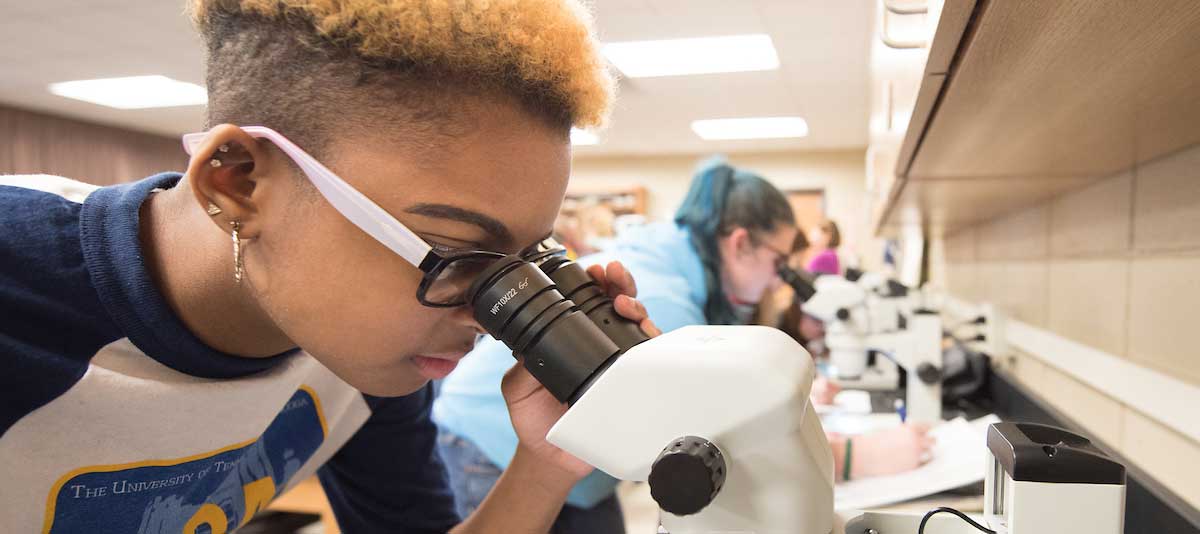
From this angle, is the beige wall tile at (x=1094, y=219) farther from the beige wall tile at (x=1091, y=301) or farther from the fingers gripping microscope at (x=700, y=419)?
the fingers gripping microscope at (x=700, y=419)

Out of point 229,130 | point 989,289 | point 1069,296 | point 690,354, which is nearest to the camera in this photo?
point 690,354

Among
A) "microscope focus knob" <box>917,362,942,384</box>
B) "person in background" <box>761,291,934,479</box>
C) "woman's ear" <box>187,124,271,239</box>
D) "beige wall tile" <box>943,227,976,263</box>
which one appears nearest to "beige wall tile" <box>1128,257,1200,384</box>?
"person in background" <box>761,291,934,479</box>

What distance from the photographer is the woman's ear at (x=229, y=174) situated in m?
0.65

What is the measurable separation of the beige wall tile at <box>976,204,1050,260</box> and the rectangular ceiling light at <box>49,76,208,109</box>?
5.21 meters

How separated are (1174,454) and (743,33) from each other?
133 inches

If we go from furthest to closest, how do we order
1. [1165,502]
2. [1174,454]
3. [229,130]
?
[1174,454]
[1165,502]
[229,130]

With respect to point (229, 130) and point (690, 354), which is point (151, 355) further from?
point (690, 354)

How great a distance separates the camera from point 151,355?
77cm

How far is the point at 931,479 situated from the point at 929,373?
0.62 m

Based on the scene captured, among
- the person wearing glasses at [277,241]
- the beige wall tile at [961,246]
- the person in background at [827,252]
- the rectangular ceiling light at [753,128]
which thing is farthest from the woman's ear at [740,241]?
the rectangular ceiling light at [753,128]

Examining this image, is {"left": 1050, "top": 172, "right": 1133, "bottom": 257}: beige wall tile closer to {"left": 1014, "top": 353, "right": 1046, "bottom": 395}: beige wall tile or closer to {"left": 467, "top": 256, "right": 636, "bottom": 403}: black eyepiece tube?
{"left": 1014, "top": 353, "right": 1046, "bottom": 395}: beige wall tile

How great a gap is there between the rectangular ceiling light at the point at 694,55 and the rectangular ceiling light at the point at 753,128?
1789mm

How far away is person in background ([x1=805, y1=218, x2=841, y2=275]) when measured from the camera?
4.87 metres

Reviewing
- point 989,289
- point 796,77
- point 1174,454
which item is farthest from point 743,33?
point 1174,454
